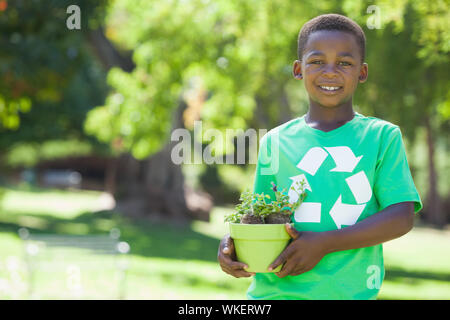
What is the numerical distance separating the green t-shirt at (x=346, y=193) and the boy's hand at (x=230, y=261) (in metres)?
0.14

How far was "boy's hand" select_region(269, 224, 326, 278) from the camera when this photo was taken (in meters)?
2.16

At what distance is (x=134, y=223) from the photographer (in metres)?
20.1

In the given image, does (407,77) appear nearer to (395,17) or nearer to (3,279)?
(395,17)

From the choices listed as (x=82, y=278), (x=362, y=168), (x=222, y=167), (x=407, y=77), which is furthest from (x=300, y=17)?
(x=222, y=167)

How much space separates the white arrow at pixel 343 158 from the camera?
7.53ft

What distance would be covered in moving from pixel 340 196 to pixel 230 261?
0.45 metres

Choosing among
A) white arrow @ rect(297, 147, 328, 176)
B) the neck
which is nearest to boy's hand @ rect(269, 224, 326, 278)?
white arrow @ rect(297, 147, 328, 176)

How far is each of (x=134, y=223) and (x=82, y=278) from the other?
10097 mm

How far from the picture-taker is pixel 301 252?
7.12 feet

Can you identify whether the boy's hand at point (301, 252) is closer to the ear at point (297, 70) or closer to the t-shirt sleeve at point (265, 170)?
the t-shirt sleeve at point (265, 170)

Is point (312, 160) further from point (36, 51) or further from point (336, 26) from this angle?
point (36, 51)

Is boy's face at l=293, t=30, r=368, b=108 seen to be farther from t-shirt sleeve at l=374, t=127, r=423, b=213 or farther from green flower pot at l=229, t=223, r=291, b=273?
green flower pot at l=229, t=223, r=291, b=273

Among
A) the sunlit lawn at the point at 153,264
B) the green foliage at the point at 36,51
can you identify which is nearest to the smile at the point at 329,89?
the sunlit lawn at the point at 153,264

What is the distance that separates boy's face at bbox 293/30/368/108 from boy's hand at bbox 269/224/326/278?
0.52 metres
